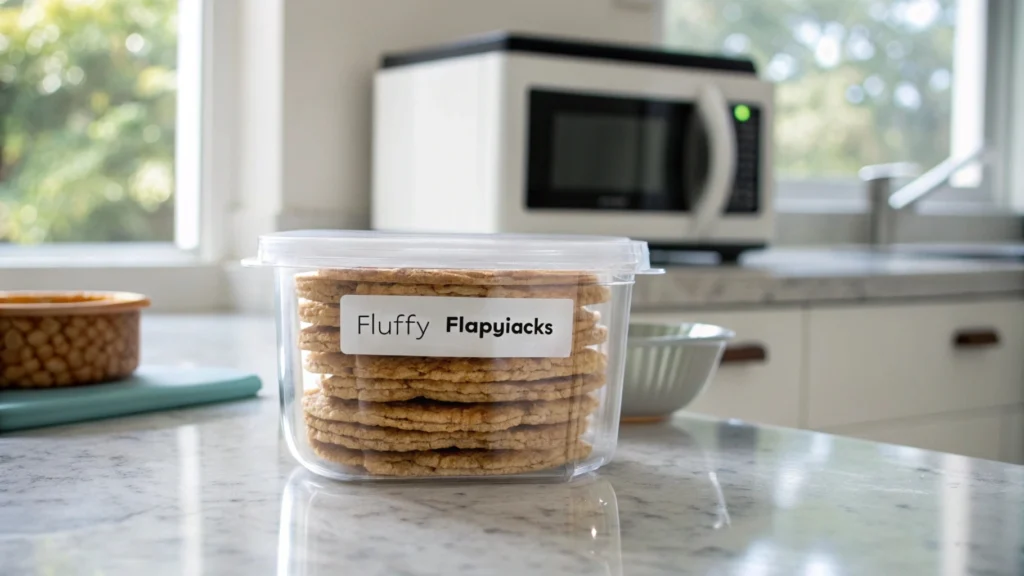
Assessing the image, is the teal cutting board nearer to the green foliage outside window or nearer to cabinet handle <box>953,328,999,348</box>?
the green foliage outside window

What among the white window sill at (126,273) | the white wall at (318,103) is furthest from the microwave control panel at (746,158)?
the white window sill at (126,273)

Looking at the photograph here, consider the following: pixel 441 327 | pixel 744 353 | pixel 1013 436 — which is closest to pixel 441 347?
pixel 441 327

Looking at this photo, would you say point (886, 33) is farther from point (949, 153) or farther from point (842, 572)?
point (842, 572)

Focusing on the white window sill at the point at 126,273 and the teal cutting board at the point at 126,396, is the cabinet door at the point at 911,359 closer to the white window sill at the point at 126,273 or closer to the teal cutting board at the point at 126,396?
the white window sill at the point at 126,273

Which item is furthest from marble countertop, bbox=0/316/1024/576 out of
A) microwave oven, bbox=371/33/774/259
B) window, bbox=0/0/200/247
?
window, bbox=0/0/200/247

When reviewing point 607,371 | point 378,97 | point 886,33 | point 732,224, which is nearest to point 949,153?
point 886,33

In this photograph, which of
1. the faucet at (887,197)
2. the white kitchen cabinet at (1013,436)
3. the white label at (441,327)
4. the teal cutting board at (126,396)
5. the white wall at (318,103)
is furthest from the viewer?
the faucet at (887,197)

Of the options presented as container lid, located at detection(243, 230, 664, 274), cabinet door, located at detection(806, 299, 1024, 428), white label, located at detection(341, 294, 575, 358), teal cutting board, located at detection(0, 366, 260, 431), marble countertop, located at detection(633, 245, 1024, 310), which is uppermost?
container lid, located at detection(243, 230, 664, 274)

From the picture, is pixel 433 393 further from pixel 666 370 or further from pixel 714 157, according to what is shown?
pixel 714 157
